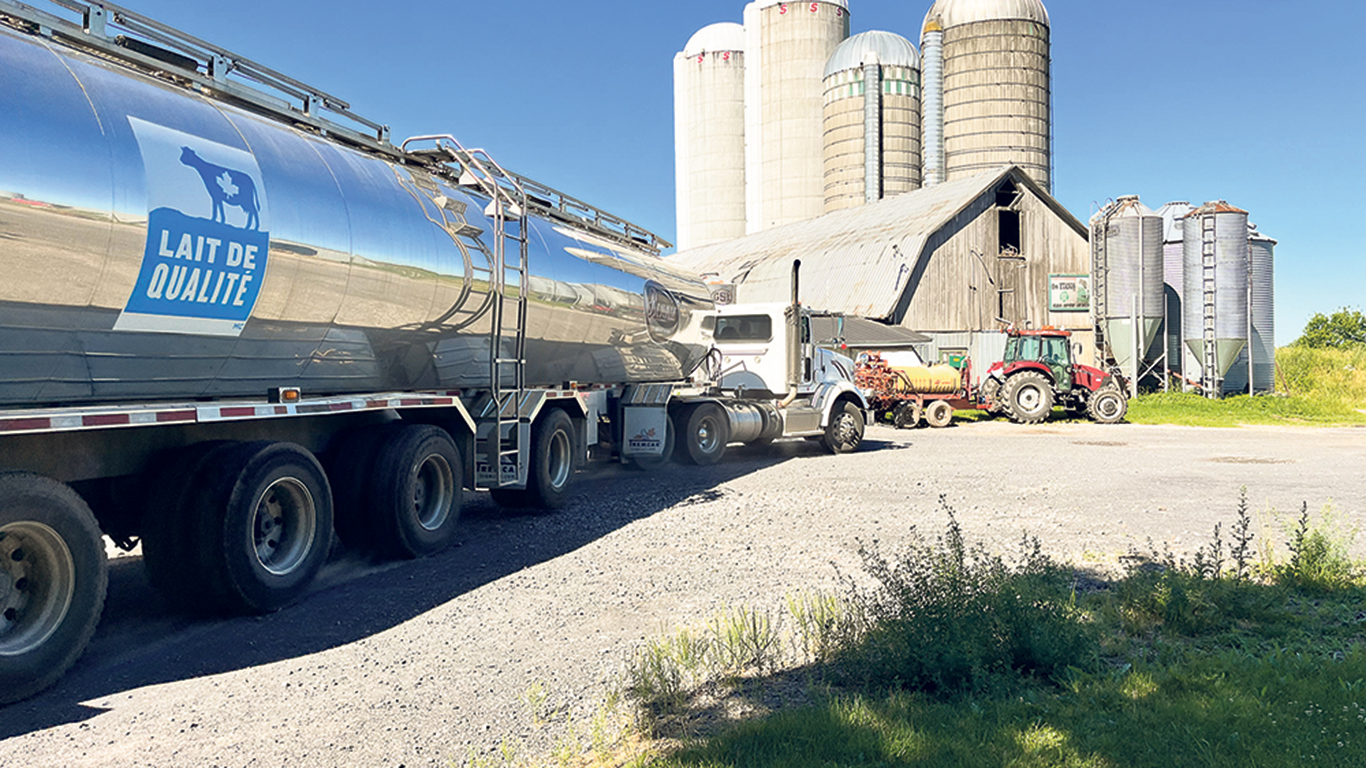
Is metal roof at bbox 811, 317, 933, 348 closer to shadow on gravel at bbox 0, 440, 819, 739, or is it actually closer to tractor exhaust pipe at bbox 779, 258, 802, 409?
tractor exhaust pipe at bbox 779, 258, 802, 409

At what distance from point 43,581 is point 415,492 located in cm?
366

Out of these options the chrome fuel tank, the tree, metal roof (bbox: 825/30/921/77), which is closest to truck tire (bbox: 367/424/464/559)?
the chrome fuel tank

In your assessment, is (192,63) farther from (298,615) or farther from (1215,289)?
(1215,289)

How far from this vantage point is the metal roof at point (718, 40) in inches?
2502

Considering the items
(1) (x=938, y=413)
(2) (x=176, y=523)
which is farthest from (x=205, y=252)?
(1) (x=938, y=413)

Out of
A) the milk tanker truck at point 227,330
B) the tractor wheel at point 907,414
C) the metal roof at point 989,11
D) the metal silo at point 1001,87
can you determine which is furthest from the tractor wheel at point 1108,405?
the metal roof at point 989,11

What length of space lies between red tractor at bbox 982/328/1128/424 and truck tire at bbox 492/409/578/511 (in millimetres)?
18386

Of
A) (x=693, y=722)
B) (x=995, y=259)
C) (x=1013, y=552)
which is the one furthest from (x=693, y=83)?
(x=693, y=722)

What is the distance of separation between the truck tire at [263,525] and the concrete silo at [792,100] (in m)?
49.7

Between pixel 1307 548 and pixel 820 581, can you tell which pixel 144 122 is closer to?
pixel 820 581

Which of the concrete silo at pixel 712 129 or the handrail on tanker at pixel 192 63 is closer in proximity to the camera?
the handrail on tanker at pixel 192 63

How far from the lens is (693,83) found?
6438 cm

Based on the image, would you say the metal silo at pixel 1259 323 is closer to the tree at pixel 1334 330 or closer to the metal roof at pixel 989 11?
the metal roof at pixel 989 11

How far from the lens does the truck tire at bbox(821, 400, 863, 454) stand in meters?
18.5
